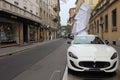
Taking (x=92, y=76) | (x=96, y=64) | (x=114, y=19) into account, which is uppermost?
(x=114, y=19)

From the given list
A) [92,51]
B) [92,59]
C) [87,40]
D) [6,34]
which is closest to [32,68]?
[87,40]

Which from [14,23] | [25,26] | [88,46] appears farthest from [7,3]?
[88,46]

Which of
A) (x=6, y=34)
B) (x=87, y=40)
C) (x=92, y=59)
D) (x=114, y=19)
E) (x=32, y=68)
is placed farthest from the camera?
(x=114, y=19)

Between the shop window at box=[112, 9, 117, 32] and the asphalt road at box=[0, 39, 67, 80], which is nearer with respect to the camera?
the asphalt road at box=[0, 39, 67, 80]

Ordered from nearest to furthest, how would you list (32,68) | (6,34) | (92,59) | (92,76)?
1. (92,59)
2. (92,76)
3. (32,68)
4. (6,34)

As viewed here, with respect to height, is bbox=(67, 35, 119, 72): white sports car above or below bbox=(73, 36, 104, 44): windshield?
below

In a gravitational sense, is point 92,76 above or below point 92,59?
below

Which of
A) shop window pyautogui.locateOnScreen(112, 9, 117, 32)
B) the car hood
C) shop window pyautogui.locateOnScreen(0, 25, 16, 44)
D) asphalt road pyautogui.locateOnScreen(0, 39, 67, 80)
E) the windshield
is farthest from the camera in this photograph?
shop window pyautogui.locateOnScreen(112, 9, 117, 32)

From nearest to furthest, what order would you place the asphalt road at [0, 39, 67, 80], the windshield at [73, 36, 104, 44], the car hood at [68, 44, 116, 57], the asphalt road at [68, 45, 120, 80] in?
the asphalt road at [68, 45, 120, 80] < the car hood at [68, 44, 116, 57] < the asphalt road at [0, 39, 67, 80] < the windshield at [73, 36, 104, 44]

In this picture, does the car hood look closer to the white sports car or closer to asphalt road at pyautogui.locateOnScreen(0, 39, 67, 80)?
the white sports car

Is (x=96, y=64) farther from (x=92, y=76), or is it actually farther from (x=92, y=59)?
(x=92, y=76)

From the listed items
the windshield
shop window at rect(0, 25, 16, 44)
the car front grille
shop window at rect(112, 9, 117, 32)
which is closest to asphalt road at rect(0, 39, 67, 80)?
the car front grille

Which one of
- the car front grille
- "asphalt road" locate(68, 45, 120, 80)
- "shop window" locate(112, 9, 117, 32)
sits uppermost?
"shop window" locate(112, 9, 117, 32)

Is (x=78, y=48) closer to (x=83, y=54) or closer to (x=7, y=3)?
(x=83, y=54)
